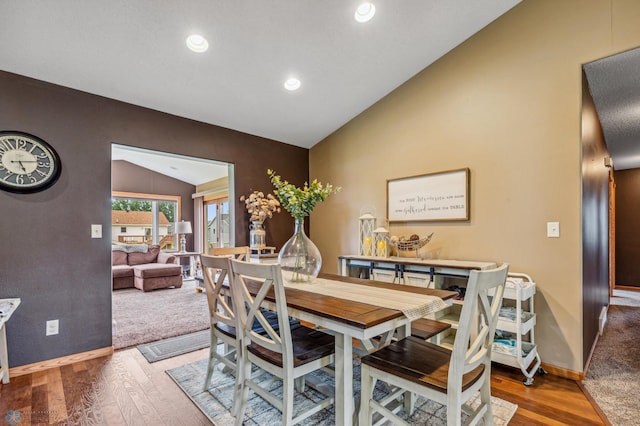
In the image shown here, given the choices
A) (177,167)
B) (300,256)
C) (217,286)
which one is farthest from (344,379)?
(177,167)

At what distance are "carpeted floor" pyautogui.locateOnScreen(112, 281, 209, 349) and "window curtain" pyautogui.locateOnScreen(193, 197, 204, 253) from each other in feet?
8.77

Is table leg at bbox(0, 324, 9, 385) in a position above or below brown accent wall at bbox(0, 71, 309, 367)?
below

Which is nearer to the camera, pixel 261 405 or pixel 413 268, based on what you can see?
pixel 261 405

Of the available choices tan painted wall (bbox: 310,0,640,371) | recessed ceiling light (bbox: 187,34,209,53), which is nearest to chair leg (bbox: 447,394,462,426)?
tan painted wall (bbox: 310,0,640,371)

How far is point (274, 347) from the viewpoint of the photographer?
1.60 metres

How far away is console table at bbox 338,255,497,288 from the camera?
2.60 meters

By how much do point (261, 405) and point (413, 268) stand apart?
166 centimetres

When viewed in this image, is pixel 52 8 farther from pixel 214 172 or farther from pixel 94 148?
pixel 214 172

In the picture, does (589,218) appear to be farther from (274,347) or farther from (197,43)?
(197,43)

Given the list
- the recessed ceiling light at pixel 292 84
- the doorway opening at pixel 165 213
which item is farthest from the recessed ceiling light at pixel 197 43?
the doorway opening at pixel 165 213

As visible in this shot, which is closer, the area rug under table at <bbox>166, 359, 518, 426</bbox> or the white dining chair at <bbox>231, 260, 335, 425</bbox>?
the white dining chair at <bbox>231, 260, 335, 425</bbox>

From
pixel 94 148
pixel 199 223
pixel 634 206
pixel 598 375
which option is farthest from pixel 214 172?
pixel 634 206

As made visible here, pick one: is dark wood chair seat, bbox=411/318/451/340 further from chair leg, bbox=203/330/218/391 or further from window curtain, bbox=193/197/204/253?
window curtain, bbox=193/197/204/253

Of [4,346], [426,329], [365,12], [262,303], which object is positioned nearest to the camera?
[262,303]
